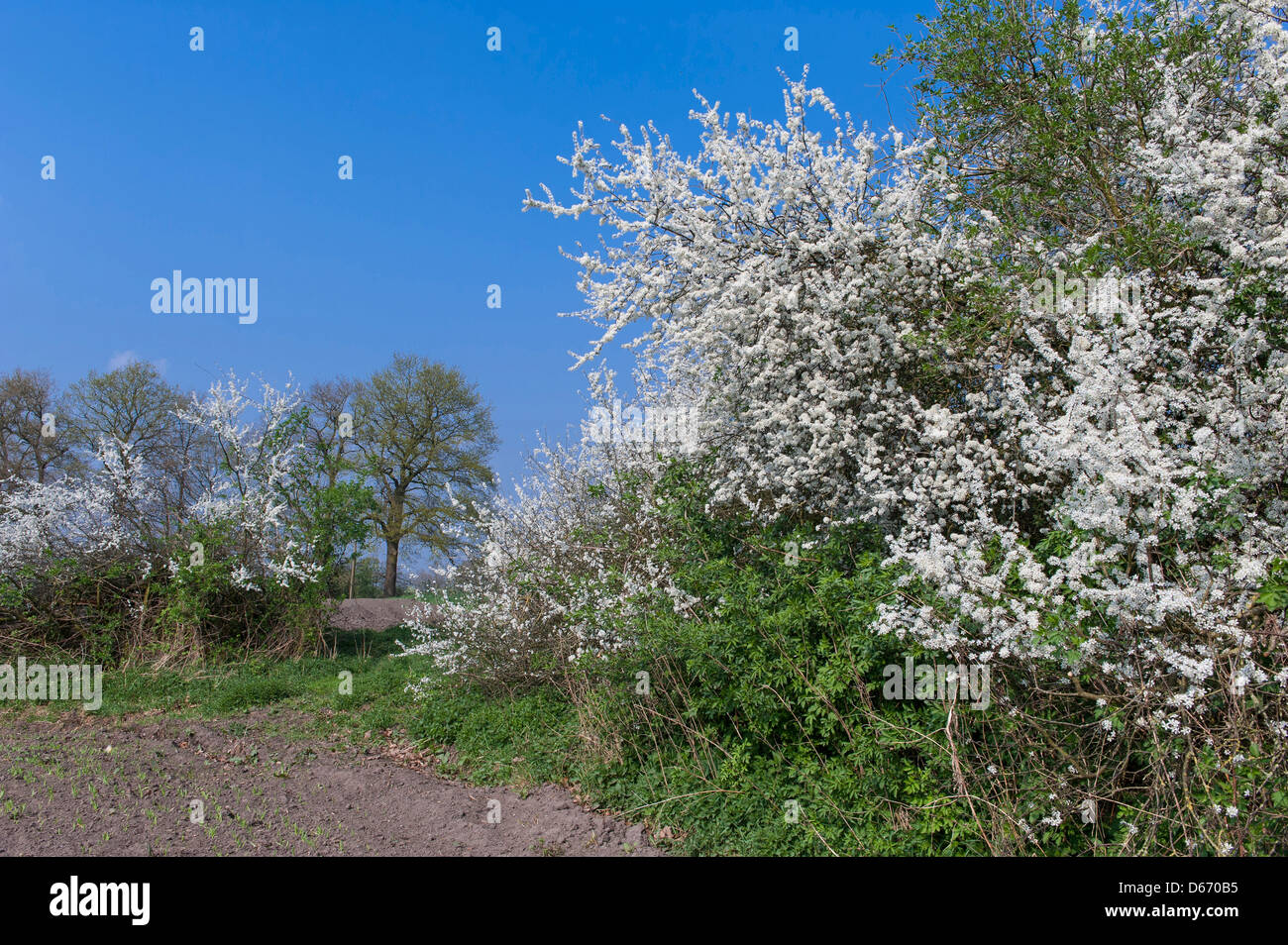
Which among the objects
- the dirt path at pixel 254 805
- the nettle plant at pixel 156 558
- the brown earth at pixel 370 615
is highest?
the nettle plant at pixel 156 558

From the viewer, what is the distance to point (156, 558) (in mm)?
10961

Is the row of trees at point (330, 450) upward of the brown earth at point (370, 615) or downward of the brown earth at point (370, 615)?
upward

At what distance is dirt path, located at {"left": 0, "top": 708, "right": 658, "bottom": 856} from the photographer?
16.4 feet

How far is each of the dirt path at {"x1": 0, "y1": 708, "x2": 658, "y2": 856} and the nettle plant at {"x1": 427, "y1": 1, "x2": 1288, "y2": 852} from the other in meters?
2.12

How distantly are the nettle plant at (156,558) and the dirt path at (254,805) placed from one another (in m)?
3.30

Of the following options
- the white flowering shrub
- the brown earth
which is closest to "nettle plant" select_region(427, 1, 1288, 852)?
the white flowering shrub

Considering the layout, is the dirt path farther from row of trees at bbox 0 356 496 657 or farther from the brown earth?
the brown earth

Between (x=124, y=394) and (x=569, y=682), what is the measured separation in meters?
20.8

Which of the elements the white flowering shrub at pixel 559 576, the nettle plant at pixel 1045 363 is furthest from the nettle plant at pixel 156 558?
the nettle plant at pixel 1045 363

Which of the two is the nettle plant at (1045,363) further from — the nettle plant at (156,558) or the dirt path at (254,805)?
the nettle plant at (156,558)

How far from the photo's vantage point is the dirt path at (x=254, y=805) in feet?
16.4

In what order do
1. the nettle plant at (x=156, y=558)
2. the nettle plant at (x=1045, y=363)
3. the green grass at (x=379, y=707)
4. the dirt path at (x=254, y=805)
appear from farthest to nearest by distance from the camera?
the nettle plant at (x=156, y=558) → the green grass at (x=379, y=707) → the dirt path at (x=254, y=805) → the nettle plant at (x=1045, y=363)

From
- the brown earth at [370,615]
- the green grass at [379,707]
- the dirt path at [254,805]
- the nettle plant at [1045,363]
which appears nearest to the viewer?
the nettle plant at [1045,363]

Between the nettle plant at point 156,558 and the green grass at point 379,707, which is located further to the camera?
the nettle plant at point 156,558
